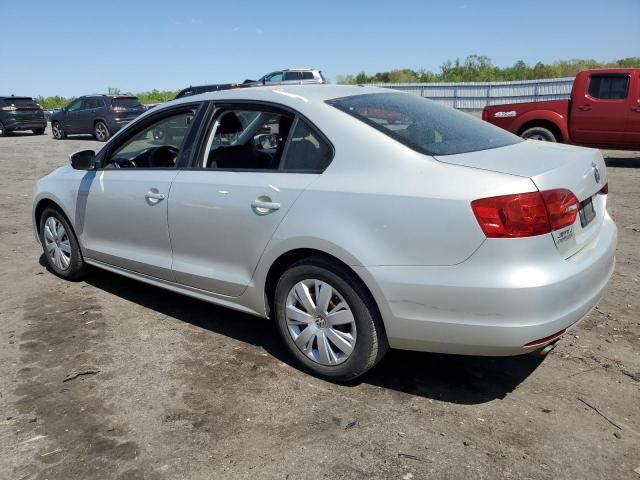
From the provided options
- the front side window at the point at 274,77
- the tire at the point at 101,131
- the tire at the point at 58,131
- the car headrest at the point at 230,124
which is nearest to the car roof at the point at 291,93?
the car headrest at the point at 230,124

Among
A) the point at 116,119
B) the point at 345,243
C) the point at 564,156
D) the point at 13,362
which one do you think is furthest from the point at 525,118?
the point at 116,119

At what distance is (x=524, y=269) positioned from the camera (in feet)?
8.61

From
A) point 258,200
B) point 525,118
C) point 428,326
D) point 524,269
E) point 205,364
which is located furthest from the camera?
point 525,118

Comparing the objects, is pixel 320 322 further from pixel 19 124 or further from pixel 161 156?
pixel 19 124

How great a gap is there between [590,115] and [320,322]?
9859 mm

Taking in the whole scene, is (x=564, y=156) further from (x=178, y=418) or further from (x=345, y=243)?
(x=178, y=418)

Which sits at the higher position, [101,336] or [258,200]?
[258,200]

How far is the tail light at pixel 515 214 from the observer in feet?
8.57

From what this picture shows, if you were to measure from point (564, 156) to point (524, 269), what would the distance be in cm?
89

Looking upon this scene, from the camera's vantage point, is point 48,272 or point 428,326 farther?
point 48,272

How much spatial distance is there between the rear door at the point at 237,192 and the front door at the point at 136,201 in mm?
168

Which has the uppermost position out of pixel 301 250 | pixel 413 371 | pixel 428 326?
pixel 301 250

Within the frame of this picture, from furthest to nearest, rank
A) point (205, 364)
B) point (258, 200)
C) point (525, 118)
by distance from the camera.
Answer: point (525, 118) < point (205, 364) < point (258, 200)

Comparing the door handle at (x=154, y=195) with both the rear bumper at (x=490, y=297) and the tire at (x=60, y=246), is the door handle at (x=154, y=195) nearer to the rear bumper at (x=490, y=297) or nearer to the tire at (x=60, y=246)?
the tire at (x=60, y=246)
